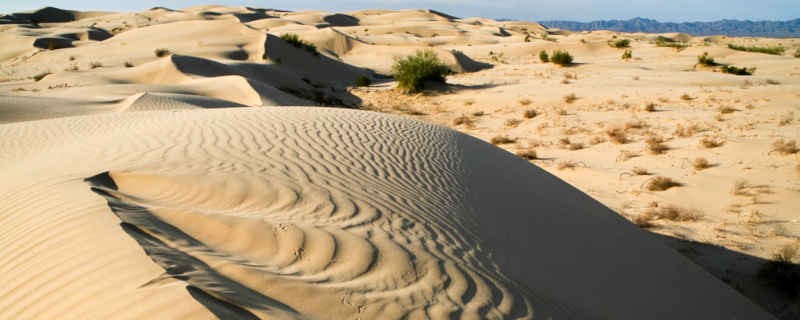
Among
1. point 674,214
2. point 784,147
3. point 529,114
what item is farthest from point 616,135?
point 674,214

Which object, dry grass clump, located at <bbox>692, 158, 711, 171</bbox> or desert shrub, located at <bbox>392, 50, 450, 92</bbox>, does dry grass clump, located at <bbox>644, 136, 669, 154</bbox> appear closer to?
dry grass clump, located at <bbox>692, 158, 711, 171</bbox>

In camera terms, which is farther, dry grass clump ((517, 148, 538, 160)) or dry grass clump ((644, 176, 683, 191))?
dry grass clump ((517, 148, 538, 160))

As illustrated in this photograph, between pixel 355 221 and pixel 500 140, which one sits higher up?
pixel 355 221

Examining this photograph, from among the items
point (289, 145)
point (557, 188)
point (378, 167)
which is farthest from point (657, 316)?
point (289, 145)

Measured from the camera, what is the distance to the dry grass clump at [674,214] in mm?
5582

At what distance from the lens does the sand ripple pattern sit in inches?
77.2

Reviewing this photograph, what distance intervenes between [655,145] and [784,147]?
1.99 meters

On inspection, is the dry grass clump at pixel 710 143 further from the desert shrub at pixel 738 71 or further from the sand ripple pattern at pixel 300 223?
the desert shrub at pixel 738 71

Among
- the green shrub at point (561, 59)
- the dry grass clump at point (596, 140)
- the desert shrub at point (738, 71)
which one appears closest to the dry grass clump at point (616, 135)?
the dry grass clump at point (596, 140)

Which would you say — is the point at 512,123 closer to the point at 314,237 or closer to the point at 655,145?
the point at 655,145

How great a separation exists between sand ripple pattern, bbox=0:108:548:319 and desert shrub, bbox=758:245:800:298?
134 inches

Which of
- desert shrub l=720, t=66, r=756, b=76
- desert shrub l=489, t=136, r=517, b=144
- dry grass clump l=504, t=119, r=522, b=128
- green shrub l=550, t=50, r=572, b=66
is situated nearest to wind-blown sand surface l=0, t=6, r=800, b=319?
desert shrub l=489, t=136, r=517, b=144

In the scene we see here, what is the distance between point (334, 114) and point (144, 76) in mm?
14876

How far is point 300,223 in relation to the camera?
8.80 feet
